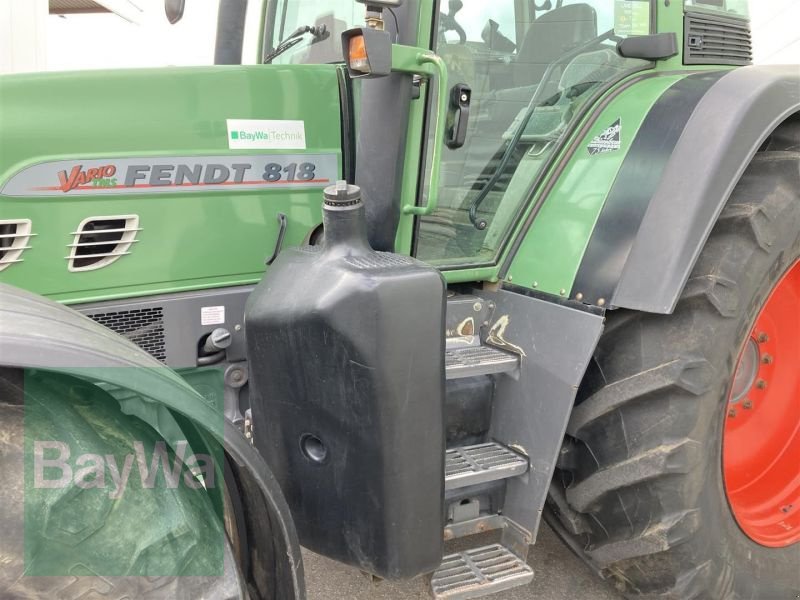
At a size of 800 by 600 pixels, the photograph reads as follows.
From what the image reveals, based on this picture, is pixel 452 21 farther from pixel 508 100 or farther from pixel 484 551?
pixel 484 551

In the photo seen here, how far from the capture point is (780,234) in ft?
6.45

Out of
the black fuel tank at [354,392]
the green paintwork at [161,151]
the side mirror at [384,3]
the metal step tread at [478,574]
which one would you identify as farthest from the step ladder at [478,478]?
the side mirror at [384,3]

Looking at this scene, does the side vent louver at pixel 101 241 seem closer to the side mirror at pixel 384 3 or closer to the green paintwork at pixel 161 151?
the green paintwork at pixel 161 151

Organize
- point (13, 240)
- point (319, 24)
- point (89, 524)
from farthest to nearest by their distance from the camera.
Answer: point (319, 24), point (13, 240), point (89, 524)

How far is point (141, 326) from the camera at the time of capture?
192 cm

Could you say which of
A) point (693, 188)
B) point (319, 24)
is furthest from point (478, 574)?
point (319, 24)

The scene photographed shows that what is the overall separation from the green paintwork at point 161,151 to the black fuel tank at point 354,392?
323 millimetres

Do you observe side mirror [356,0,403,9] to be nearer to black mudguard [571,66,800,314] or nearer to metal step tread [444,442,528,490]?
black mudguard [571,66,800,314]

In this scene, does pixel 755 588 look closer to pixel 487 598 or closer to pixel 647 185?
pixel 487 598

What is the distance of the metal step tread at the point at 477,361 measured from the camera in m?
1.92

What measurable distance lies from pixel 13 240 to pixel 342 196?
856mm

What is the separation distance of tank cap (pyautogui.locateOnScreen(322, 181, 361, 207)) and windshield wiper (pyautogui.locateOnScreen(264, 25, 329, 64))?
0.85 metres

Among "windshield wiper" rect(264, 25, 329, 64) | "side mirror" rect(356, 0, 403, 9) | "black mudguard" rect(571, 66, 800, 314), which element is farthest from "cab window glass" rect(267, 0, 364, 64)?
"black mudguard" rect(571, 66, 800, 314)

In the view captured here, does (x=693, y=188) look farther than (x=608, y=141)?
No
